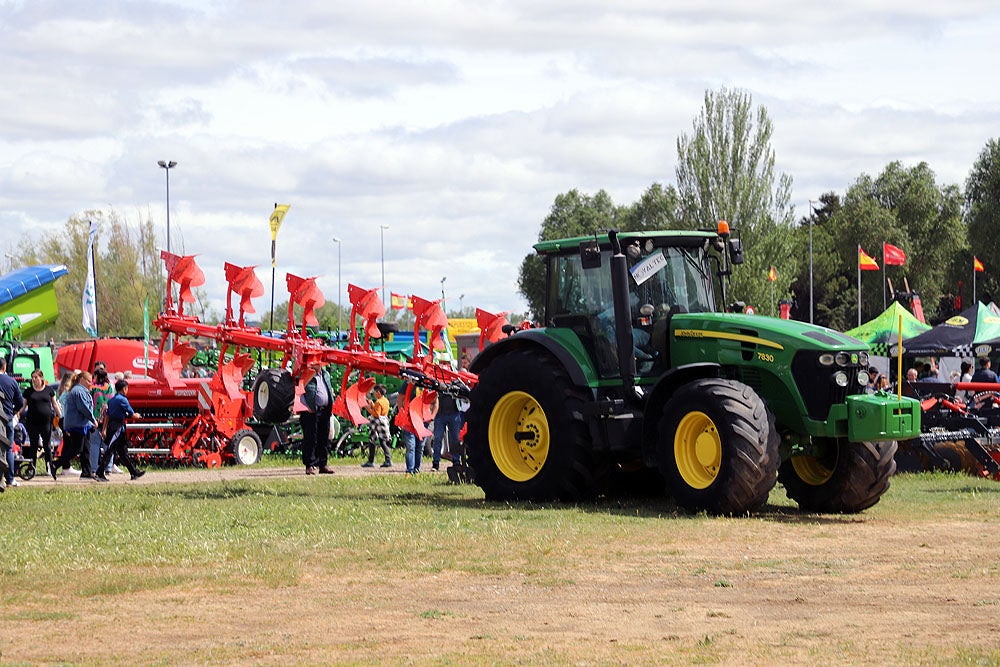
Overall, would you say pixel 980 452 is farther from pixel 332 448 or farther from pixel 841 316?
pixel 841 316

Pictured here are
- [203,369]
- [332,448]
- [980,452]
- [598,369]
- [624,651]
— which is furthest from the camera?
[203,369]

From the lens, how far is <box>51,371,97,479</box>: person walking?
64.3 ft

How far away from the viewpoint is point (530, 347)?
575 inches

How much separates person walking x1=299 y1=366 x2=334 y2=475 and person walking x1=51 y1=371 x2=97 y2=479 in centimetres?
289

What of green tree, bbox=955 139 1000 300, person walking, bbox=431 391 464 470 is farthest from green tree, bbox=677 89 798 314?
person walking, bbox=431 391 464 470

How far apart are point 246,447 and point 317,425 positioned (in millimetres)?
2673

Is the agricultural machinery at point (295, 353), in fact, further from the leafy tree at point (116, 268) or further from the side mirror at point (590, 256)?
the leafy tree at point (116, 268)

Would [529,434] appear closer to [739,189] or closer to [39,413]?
[39,413]

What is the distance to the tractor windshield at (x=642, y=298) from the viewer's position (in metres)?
13.8

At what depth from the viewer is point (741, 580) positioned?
373 inches

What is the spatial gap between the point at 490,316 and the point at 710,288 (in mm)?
3794

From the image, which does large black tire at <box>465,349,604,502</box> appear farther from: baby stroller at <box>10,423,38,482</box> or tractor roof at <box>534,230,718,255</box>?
baby stroller at <box>10,423,38,482</box>

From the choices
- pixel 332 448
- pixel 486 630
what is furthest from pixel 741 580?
pixel 332 448

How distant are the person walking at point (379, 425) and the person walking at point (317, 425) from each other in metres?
1.45
